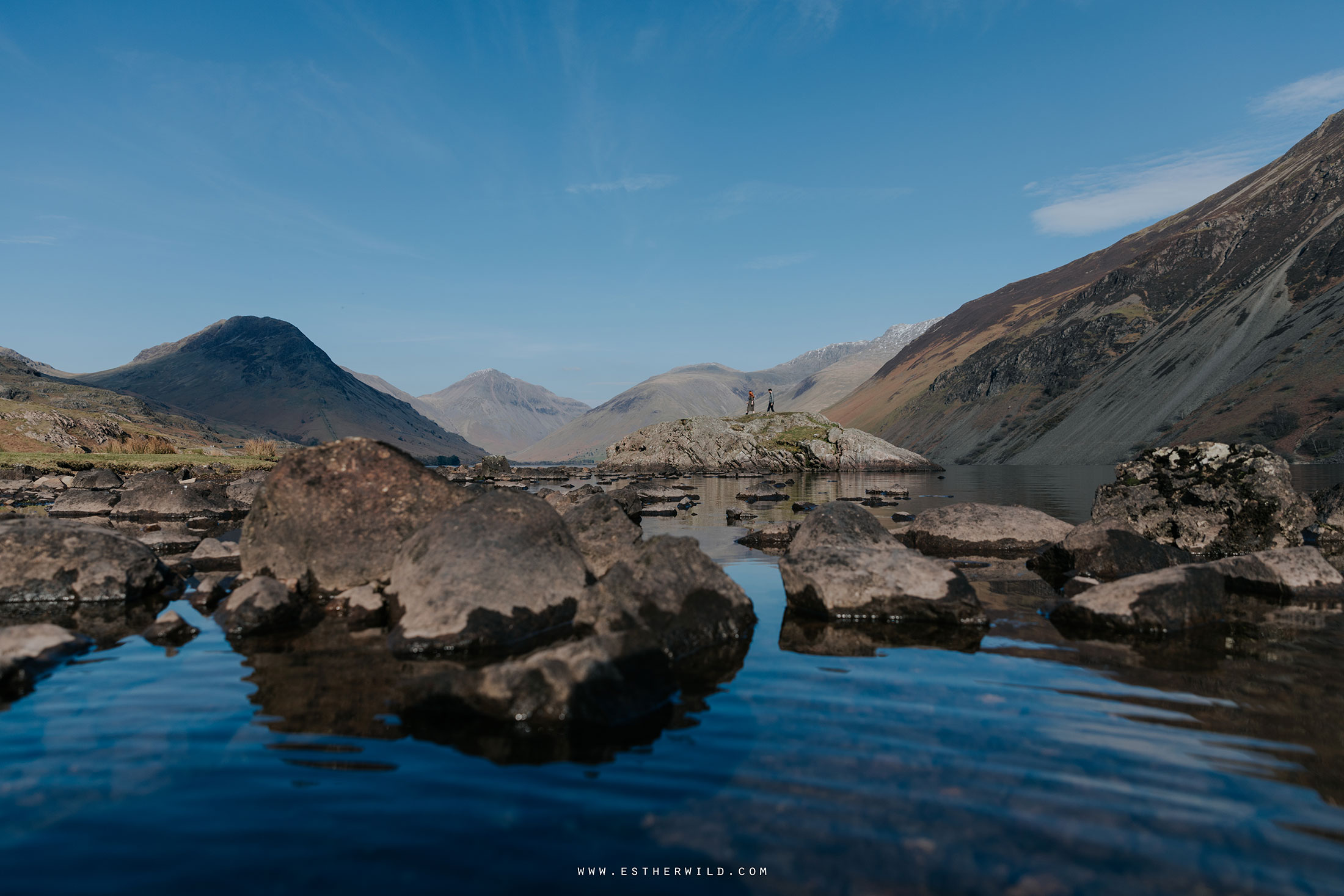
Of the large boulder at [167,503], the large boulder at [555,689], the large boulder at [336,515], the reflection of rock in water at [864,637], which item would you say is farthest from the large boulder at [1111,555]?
the large boulder at [167,503]

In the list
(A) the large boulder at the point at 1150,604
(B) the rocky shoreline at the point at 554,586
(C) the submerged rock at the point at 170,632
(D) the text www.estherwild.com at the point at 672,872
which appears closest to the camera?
(D) the text www.estherwild.com at the point at 672,872

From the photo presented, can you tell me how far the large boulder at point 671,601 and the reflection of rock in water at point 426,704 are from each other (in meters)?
0.52

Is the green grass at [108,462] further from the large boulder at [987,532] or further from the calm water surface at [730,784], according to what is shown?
the large boulder at [987,532]

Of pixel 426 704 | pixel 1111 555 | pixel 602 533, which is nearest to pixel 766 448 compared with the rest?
pixel 1111 555

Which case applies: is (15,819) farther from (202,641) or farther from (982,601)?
(982,601)

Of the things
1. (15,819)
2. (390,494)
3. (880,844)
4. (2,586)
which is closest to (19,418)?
(2,586)

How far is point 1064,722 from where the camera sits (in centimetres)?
764

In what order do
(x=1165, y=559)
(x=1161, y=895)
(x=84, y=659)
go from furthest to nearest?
(x=1165, y=559) → (x=84, y=659) → (x=1161, y=895)

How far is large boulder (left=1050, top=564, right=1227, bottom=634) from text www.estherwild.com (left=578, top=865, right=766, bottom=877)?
9.10m

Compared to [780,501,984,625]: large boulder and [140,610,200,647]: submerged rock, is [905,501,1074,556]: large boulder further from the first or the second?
[140,610,200,647]: submerged rock

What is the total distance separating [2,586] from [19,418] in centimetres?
6962

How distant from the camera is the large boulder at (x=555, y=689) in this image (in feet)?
24.6

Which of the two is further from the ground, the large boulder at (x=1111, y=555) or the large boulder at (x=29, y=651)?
the large boulder at (x=1111, y=555)

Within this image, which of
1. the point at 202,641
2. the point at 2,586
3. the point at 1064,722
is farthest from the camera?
the point at 2,586
